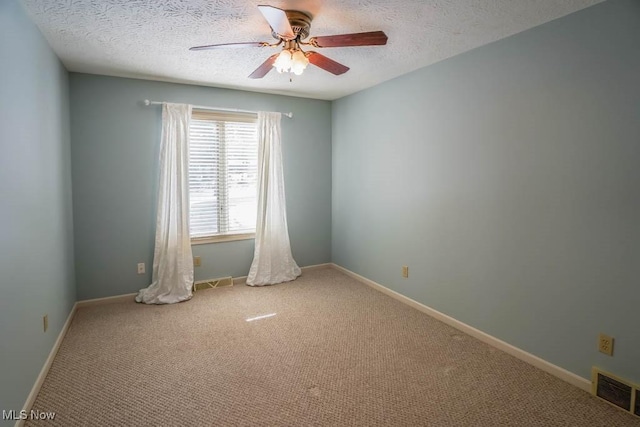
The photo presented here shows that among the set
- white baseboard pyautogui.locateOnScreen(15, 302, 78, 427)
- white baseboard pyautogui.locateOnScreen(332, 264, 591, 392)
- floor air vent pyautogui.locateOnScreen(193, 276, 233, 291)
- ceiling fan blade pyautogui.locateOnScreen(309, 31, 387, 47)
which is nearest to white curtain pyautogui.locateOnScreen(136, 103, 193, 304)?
floor air vent pyautogui.locateOnScreen(193, 276, 233, 291)

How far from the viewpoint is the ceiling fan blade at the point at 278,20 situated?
180cm

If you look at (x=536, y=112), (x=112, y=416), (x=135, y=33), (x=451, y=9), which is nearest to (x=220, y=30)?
(x=135, y=33)

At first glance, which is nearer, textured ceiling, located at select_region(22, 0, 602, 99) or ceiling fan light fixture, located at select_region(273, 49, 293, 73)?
textured ceiling, located at select_region(22, 0, 602, 99)

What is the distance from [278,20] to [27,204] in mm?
1906

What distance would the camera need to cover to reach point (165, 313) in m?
3.49

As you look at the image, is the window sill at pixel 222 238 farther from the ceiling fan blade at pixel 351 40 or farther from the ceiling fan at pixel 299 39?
the ceiling fan blade at pixel 351 40

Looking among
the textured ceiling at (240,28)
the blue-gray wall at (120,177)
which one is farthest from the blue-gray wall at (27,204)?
the blue-gray wall at (120,177)

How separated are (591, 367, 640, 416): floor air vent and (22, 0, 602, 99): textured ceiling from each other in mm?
2294

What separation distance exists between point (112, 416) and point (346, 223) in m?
3.32

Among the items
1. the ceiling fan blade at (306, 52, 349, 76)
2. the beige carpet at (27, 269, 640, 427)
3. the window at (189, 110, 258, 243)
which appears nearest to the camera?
the beige carpet at (27, 269, 640, 427)

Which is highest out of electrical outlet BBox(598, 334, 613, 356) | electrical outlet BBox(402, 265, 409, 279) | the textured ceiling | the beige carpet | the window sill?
the textured ceiling

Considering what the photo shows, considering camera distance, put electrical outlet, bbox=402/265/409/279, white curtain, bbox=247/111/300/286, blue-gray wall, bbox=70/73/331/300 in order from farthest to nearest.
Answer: white curtain, bbox=247/111/300/286 < electrical outlet, bbox=402/265/409/279 < blue-gray wall, bbox=70/73/331/300

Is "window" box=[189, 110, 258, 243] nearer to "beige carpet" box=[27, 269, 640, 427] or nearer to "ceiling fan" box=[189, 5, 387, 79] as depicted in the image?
"beige carpet" box=[27, 269, 640, 427]

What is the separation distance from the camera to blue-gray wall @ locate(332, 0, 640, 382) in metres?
2.06
